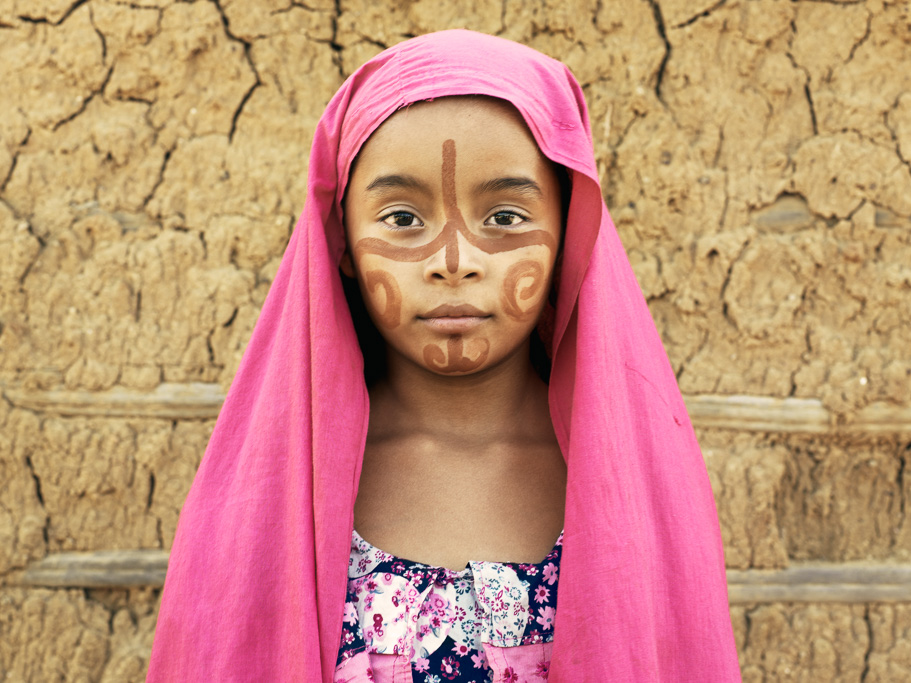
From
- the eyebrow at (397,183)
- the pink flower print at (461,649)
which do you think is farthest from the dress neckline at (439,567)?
the eyebrow at (397,183)

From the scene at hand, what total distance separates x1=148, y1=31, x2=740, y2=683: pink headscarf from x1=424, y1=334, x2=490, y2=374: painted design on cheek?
16 centimetres

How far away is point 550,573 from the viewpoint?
4.35 feet

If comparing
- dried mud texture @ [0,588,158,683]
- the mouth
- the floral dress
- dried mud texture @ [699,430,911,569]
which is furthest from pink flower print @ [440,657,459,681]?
dried mud texture @ [0,588,158,683]

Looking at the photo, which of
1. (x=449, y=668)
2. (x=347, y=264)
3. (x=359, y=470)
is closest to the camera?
(x=449, y=668)

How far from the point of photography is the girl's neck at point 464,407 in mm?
1509

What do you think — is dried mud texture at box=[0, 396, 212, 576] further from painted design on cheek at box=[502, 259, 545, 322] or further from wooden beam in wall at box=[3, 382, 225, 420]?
painted design on cheek at box=[502, 259, 545, 322]

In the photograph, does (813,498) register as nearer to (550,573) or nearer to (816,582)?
(816,582)

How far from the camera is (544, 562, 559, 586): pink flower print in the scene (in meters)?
1.32

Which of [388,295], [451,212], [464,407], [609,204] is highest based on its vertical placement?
[609,204]

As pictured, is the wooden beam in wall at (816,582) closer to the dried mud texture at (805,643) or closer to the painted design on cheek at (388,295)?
the dried mud texture at (805,643)

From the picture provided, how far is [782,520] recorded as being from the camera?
2.20m

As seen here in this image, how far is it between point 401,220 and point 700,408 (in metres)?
1.19

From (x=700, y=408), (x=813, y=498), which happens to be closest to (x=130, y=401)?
(x=700, y=408)

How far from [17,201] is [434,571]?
5.52 ft
